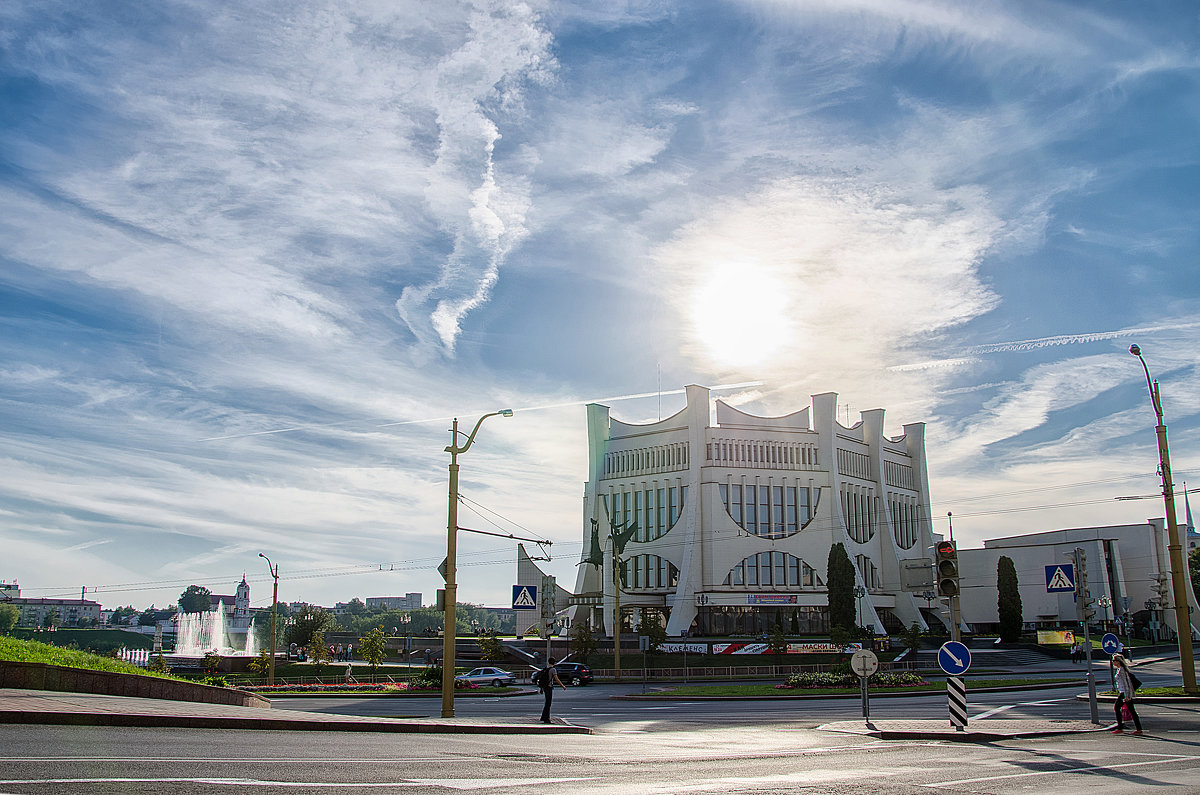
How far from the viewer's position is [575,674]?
47.7 meters

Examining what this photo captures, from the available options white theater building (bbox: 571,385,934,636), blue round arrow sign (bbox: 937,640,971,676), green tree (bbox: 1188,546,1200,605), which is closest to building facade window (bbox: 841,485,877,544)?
white theater building (bbox: 571,385,934,636)

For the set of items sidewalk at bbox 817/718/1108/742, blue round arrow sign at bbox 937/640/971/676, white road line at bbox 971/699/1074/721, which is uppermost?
blue round arrow sign at bbox 937/640/971/676

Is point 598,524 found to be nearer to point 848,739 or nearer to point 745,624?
point 745,624

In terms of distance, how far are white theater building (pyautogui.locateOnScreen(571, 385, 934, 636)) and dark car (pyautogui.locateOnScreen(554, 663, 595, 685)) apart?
3087cm

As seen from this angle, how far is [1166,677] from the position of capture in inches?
1606

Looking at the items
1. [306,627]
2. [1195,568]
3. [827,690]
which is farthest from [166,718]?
[1195,568]

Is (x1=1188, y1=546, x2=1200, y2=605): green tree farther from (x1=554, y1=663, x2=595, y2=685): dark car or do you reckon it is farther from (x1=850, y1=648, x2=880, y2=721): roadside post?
(x1=850, y1=648, x2=880, y2=721): roadside post

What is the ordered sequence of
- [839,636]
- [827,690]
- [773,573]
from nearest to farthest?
[827,690] < [839,636] < [773,573]

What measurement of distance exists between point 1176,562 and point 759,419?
60.6m

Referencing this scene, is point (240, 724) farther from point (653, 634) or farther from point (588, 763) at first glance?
point (653, 634)

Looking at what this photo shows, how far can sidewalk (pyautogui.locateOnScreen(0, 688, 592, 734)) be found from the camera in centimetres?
1370

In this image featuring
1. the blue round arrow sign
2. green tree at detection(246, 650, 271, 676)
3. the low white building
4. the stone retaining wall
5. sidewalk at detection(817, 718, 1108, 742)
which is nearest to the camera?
sidewalk at detection(817, 718, 1108, 742)

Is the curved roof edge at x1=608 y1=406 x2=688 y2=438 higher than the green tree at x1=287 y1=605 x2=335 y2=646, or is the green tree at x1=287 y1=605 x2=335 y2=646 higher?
the curved roof edge at x1=608 y1=406 x2=688 y2=438

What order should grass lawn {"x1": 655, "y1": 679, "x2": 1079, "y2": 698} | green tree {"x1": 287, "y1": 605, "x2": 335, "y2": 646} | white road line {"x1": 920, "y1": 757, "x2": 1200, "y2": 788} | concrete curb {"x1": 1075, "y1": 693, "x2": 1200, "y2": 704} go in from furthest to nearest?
green tree {"x1": 287, "y1": 605, "x2": 335, "y2": 646}, grass lawn {"x1": 655, "y1": 679, "x2": 1079, "y2": 698}, concrete curb {"x1": 1075, "y1": 693, "x2": 1200, "y2": 704}, white road line {"x1": 920, "y1": 757, "x2": 1200, "y2": 788}
